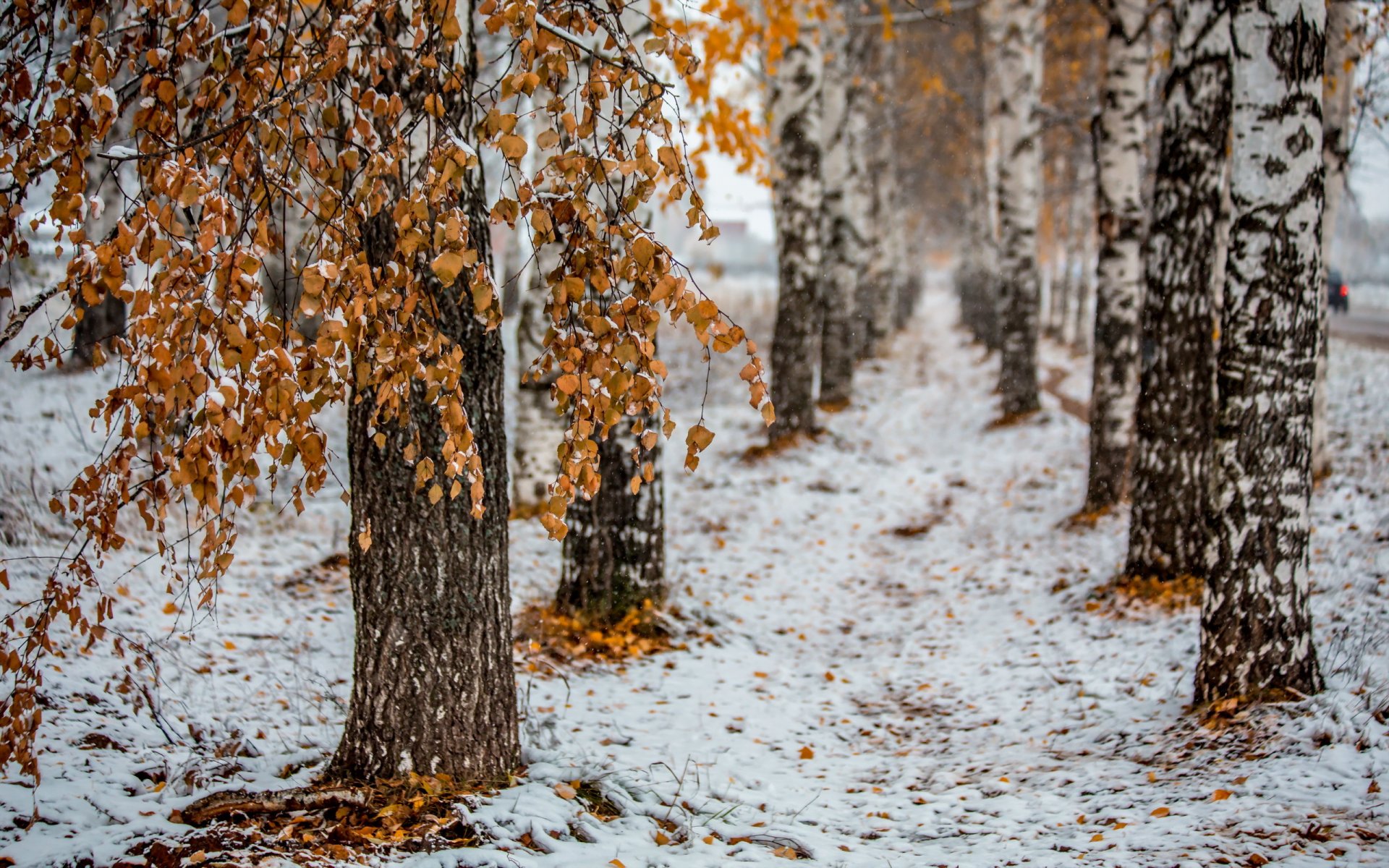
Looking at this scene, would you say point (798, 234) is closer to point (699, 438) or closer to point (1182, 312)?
point (1182, 312)

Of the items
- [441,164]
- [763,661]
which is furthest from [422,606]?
[763,661]

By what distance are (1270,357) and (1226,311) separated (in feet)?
1.00

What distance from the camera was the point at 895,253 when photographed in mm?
26922

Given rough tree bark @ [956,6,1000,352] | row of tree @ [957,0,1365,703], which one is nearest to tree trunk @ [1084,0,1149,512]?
row of tree @ [957,0,1365,703]

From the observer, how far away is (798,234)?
36.3 ft

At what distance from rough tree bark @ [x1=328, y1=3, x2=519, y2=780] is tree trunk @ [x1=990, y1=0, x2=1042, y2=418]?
10.8 meters

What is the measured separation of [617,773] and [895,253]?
2484cm

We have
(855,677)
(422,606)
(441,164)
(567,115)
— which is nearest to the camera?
(441,164)

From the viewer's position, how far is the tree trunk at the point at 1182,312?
5918 millimetres

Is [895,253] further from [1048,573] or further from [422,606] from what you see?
[422,606]

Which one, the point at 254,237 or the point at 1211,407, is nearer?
the point at 254,237

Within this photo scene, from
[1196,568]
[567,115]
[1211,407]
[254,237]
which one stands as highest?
[567,115]

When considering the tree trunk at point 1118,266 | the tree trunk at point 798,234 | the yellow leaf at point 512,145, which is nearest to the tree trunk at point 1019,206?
the tree trunk at point 798,234

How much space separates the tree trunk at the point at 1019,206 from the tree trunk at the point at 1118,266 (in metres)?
4.45
